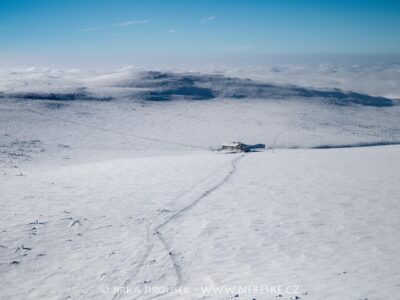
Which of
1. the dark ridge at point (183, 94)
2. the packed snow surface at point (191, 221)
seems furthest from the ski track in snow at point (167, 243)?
the dark ridge at point (183, 94)

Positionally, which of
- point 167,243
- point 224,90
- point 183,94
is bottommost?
point 167,243

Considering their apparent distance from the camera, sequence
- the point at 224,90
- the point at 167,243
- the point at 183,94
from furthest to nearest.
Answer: the point at 224,90 < the point at 183,94 < the point at 167,243

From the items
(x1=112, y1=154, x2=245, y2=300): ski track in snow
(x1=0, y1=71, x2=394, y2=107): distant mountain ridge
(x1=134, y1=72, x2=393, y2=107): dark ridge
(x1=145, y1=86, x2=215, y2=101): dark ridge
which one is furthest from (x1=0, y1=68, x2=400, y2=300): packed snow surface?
(x1=134, y1=72, x2=393, y2=107): dark ridge


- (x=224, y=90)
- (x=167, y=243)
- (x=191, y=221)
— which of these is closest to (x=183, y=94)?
(x=224, y=90)

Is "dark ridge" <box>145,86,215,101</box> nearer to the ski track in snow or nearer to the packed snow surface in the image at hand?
the packed snow surface


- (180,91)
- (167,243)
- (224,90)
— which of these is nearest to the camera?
(167,243)

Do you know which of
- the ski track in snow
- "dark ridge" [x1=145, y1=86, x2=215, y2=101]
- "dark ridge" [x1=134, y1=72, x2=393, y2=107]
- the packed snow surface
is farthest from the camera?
"dark ridge" [x1=134, y1=72, x2=393, y2=107]

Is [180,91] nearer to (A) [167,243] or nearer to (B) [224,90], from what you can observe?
(B) [224,90]

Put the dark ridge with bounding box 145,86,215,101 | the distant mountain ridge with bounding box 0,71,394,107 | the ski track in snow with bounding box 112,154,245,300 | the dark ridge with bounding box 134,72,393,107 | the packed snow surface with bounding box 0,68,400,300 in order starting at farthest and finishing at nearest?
the dark ridge with bounding box 134,72,393,107 < the dark ridge with bounding box 145,86,215,101 < the distant mountain ridge with bounding box 0,71,394,107 < the ski track in snow with bounding box 112,154,245,300 < the packed snow surface with bounding box 0,68,400,300

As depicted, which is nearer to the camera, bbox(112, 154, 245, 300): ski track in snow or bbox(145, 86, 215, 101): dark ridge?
bbox(112, 154, 245, 300): ski track in snow

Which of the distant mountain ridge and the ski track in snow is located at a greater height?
the distant mountain ridge

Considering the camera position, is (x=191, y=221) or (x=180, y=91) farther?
(x=180, y=91)
